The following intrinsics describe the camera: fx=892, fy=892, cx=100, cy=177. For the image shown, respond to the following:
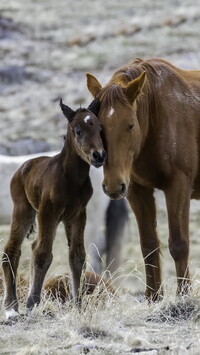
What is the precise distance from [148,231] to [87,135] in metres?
1.73

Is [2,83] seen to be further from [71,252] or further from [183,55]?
[71,252]

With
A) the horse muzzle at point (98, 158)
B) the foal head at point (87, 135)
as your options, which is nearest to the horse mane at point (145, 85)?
the foal head at point (87, 135)

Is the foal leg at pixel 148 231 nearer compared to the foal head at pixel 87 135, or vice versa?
the foal head at pixel 87 135

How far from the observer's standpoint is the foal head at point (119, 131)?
5664 mm

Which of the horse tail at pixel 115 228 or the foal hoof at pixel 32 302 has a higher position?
the foal hoof at pixel 32 302

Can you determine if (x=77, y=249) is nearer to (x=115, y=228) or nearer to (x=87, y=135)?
(x=87, y=135)

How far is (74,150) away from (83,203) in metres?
0.35

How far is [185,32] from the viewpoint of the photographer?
3189cm

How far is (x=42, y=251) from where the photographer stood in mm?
5750

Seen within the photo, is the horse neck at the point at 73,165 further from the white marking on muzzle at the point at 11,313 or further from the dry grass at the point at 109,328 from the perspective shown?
the white marking on muzzle at the point at 11,313

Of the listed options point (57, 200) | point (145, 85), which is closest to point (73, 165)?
point (57, 200)

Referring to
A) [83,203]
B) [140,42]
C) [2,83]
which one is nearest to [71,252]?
[83,203]

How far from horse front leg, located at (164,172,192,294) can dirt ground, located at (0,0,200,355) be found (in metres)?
0.20

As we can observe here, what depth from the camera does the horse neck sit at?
18.9ft
